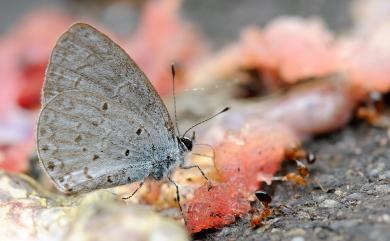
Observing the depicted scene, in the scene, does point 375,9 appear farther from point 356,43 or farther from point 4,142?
point 4,142

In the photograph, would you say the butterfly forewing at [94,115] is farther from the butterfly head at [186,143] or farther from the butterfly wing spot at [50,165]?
the butterfly head at [186,143]

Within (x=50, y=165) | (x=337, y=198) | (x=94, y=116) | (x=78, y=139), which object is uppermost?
(x=94, y=116)

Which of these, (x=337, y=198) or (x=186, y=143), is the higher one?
(x=186, y=143)

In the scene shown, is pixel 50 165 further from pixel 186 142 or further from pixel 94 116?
pixel 186 142

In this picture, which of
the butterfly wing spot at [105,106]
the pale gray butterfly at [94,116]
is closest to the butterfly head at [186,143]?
the pale gray butterfly at [94,116]

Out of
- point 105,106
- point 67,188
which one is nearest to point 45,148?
point 67,188

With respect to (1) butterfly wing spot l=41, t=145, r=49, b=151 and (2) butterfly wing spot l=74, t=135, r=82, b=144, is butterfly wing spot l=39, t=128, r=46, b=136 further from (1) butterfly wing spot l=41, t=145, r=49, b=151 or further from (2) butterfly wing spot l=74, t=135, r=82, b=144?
(2) butterfly wing spot l=74, t=135, r=82, b=144
